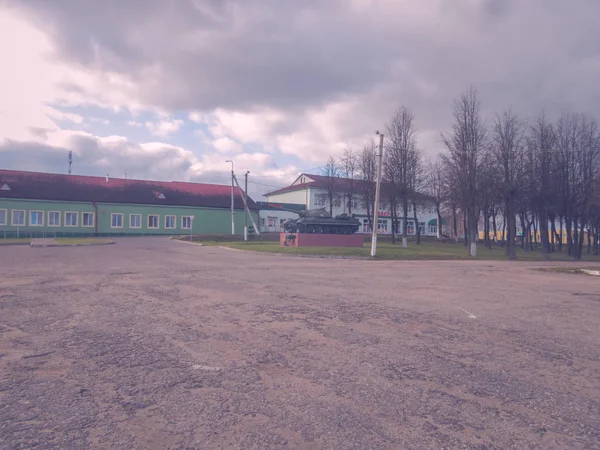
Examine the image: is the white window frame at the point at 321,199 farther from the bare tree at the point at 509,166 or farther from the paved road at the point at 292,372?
the paved road at the point at 292,372

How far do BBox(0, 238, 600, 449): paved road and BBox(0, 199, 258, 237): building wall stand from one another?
45164 mm

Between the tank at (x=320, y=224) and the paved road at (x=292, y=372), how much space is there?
28.2 meters

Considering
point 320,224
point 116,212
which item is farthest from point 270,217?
point 320,224

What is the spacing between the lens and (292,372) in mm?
5168

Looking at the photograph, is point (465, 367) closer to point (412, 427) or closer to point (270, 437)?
point (412, 427)

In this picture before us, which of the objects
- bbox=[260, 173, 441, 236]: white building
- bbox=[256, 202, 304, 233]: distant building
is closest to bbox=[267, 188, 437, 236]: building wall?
bbox=[260, 173, 441, 236]: white building

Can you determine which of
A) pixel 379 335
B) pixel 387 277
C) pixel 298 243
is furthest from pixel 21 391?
pixel 298 243

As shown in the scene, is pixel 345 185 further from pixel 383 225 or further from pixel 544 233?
pixel 544 233

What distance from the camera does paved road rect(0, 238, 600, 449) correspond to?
3.69m

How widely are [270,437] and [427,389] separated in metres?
1.89

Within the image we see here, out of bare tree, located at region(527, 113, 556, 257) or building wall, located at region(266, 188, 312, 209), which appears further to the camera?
building wall, located at region(266, 188, 312, 209)

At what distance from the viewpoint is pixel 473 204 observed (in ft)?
111

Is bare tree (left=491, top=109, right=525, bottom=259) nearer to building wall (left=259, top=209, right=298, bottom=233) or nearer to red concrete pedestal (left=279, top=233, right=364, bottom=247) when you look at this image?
red concrete pedestal (left=279, top=233, right=364, bottom=247)

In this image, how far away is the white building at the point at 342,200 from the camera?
5708 centimetres
